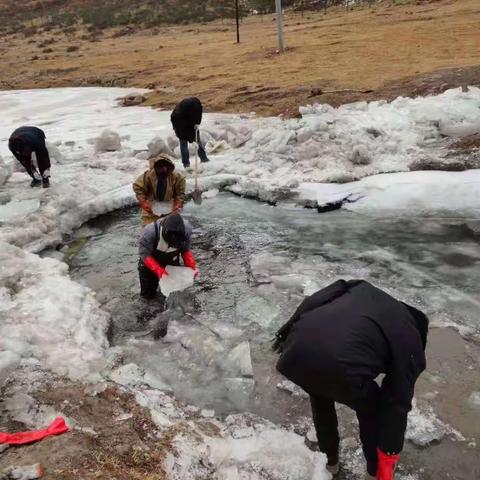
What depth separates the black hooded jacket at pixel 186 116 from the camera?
26.7ft

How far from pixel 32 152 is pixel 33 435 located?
572 cm

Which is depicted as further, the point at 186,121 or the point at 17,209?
the point at 186,121

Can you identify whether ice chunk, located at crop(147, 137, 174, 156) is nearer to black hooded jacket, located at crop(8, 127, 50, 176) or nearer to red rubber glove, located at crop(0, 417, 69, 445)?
black hooded jacket, located at crop(8, 127, 50, 176)

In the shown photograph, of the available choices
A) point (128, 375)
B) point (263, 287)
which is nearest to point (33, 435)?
point (128, 375)

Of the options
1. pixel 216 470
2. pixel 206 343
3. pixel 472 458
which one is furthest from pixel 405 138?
pixel 216 470

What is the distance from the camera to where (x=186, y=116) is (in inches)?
321

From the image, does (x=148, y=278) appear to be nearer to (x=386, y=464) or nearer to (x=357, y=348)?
(x=386, y=464)

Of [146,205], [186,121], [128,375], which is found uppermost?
Result: [186,121]

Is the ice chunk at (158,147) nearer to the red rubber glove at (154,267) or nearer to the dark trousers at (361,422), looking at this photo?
the red rubber glove at (154,267)

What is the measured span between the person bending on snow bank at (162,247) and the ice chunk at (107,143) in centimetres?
534

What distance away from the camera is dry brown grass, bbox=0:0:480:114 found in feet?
42.1

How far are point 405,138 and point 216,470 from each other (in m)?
6.38

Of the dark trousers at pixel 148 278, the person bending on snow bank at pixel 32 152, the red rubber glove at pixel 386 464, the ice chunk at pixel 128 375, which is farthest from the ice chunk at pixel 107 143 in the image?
the red rubber glove at pixel 386 464

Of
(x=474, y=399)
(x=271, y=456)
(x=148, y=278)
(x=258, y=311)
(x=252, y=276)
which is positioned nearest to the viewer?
(x=271, y=456)
